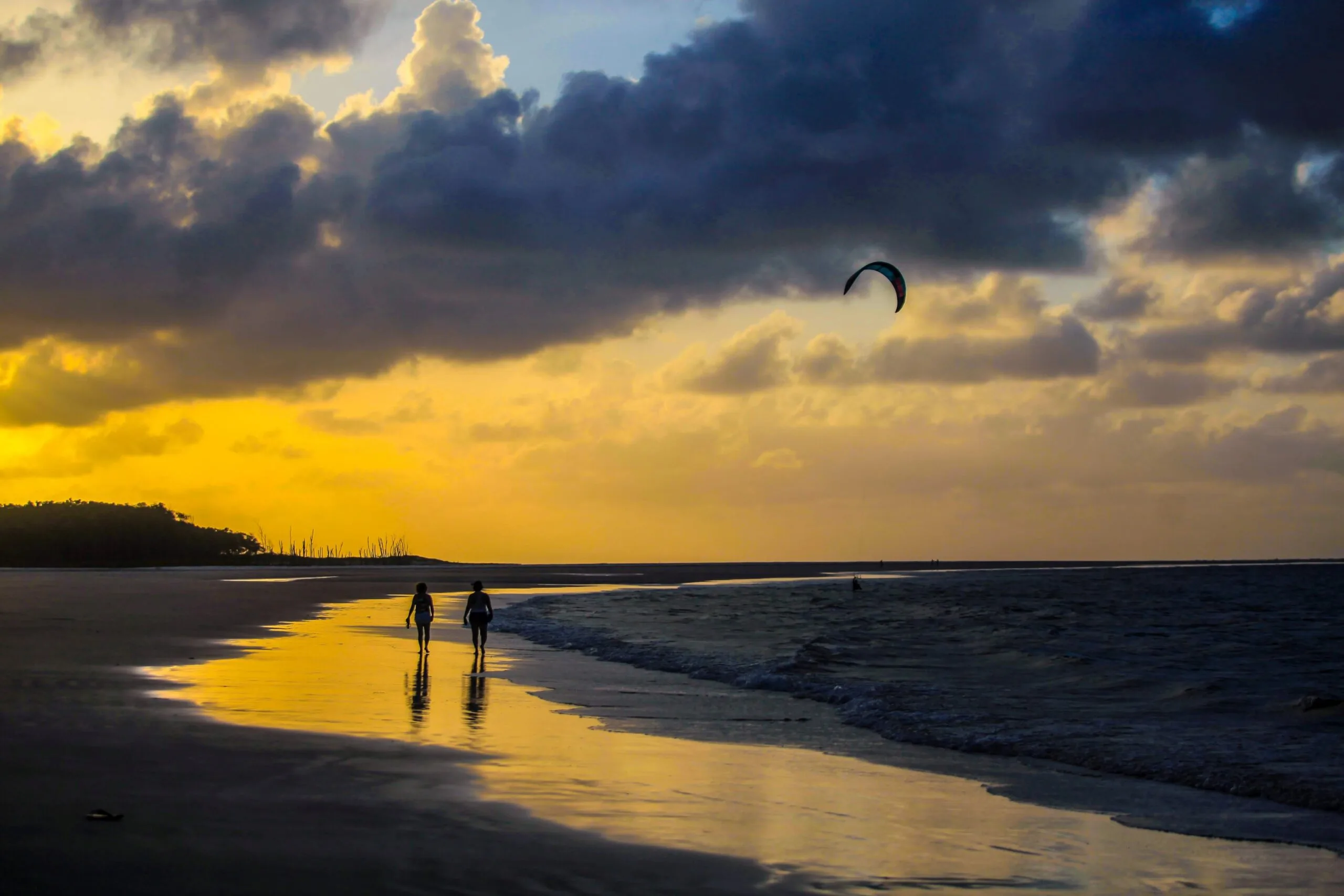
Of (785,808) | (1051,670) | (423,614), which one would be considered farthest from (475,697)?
(1051,670)

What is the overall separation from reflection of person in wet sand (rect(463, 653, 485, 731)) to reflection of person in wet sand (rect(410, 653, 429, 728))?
669mm

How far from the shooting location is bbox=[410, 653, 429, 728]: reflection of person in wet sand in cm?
1811

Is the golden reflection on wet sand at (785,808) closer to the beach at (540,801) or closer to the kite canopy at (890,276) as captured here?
the beach at (540,801)

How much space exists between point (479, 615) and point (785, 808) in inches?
717

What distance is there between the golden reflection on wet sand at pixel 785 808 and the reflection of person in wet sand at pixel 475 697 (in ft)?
0.31

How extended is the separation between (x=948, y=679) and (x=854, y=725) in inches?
311

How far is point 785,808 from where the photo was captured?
12.3 m

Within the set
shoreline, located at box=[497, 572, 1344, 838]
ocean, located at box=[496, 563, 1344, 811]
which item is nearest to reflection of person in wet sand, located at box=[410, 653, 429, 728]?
shoreline, located at box=[497, 572, 1344, 838]

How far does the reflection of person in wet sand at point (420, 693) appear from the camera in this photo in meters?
18.1

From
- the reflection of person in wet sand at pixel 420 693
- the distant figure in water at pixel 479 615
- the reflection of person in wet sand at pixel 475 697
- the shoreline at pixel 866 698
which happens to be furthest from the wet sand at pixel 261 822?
the distant figure in water at pixel 479 615

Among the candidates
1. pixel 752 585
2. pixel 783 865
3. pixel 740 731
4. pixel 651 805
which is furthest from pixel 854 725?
pixel 752 585

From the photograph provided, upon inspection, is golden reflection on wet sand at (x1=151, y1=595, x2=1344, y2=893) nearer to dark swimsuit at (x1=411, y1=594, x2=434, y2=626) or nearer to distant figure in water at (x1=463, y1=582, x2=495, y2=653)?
distant figure in water at (x1=463, y1=582, x2=495, y2=653)

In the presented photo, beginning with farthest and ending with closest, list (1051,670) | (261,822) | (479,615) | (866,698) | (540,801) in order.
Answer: (479,615)
(1051,670)
(866,698)
(540,801)
(261,822)

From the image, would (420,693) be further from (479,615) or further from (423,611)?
(423,611)
